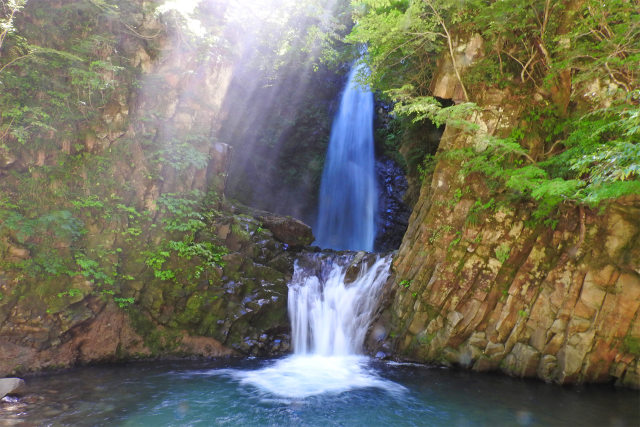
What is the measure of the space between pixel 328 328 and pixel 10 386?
6.84m

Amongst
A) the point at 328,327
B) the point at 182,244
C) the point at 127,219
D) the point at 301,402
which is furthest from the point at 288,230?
the point at 301,402

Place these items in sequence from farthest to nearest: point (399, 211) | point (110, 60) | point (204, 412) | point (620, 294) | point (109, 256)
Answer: point (399, 211)
point (110, 60)
point (109, 256)
point (620, 294)
point (204, 412)

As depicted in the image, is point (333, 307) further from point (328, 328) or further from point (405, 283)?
point (405, 283)

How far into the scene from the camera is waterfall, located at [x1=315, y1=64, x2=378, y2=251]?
19.6 meters

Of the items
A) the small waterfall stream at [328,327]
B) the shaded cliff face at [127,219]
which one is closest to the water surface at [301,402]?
the small waterfall stream at [328,327]

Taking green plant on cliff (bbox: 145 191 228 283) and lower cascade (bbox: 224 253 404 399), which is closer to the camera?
lower cascade (bbox: 224 253 404 399)

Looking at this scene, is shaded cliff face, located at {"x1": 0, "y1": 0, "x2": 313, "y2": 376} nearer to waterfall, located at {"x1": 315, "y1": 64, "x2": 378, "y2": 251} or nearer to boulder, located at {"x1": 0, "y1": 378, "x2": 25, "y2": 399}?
boulder, located at {"x1": 0, "y1": 378, "x2": 25, "y2": 399}

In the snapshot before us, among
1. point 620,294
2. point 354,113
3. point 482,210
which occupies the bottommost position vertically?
point 620,294

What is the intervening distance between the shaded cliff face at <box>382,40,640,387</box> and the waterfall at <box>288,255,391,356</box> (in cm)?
83

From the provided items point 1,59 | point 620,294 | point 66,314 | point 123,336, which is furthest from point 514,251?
point 1,59

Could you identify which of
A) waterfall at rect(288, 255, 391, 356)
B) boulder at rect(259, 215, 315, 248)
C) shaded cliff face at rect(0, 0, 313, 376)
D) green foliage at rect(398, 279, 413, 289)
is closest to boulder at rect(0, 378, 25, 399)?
shaded cliff face at rect(0, 0, 313, 376)

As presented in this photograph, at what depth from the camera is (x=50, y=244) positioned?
794cm

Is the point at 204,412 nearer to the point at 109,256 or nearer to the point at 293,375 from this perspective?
the point at 293,375

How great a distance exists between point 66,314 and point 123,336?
1292mm
